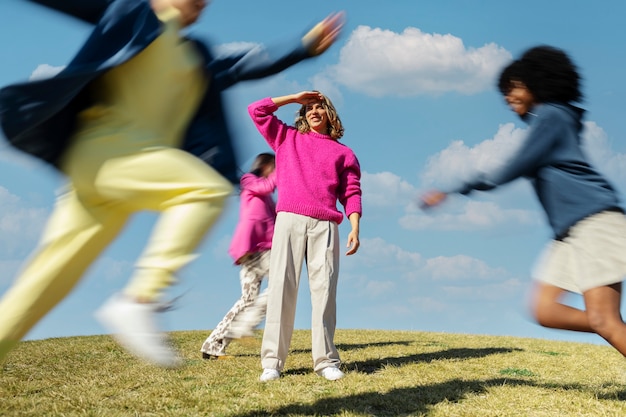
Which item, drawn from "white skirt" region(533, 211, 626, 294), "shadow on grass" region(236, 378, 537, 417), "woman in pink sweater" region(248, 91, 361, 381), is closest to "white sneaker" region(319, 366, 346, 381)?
"woman in pink sweater" region(248, 91, 361, 381)

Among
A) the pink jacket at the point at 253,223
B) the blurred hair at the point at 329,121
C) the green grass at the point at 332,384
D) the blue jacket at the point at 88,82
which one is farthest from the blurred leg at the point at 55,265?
the pink jacket at the point at 253,223

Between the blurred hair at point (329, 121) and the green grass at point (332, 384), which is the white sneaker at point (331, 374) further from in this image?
the blurred hair at point (329, 121)

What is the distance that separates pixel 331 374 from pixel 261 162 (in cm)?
278

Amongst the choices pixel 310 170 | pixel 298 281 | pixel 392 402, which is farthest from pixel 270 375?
pixel 310 170

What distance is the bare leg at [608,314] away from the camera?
4180mm

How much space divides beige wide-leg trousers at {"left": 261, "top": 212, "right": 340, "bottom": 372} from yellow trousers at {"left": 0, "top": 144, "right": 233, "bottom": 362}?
2.67 metres

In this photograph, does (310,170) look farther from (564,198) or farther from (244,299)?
(244,299)

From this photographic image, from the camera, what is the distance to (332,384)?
223 inches

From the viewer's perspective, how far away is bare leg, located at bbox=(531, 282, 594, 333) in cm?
438

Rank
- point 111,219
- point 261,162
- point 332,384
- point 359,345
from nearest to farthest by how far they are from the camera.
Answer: point 111,219
point 332,384
point 261,162
point 359,345

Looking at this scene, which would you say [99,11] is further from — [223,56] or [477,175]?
[477,175]

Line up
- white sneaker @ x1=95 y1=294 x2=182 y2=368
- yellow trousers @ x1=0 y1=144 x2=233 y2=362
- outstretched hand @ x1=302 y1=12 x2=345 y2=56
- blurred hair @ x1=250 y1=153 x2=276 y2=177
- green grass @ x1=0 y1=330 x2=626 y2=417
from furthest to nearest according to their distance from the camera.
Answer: blurred hair @ x1=250 y1=153 x2=276 y2=177
green grass @ x1=0 y1=330 x2=626 y2=417
outstretched hand @ x1=302 y1=12 x2=345 y2=56
yellow trousers @ x1=0 y1=144 x2=233 y2=362
white sneaker @ x1=95 y1=294 x2=182 y2=368

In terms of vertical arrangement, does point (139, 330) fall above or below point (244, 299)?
above

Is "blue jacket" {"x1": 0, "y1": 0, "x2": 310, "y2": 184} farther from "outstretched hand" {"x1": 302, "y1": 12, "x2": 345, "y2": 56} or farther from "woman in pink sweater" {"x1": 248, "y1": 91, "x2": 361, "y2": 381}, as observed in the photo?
"woman in pink sweater" {"x1": 248, "y1": 91, "x2": 361, "y2": 381}
